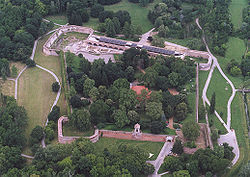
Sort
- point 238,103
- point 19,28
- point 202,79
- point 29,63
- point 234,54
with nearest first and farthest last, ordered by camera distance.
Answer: point 238,103, point 202,79, point 29,63, point 234,54, point 19,28

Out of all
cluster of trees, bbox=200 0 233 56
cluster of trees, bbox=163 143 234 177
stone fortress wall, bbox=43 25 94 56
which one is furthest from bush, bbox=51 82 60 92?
cluster of trees, bbox=200 0 233 56

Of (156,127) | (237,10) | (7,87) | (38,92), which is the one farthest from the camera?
(237,10)

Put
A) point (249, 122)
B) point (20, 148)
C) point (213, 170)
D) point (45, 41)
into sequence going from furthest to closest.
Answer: point (45, 41) → point (249, 122) → point (20, 148) → point (213, 170)

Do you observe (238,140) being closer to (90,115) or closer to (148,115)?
(148,115)

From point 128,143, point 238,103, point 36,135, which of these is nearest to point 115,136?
point 128,143

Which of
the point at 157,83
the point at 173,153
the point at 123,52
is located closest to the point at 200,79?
the point at 157,83

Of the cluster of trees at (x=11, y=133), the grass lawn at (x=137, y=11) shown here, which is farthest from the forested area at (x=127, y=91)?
the grass lawn at (x=137, y=11)

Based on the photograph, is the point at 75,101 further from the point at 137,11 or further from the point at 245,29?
the point at 245,29
